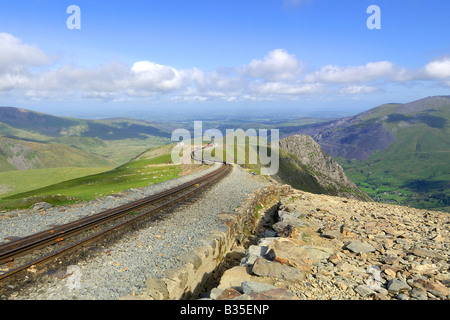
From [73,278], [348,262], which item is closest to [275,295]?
[348,262]

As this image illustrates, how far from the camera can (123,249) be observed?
13398mm

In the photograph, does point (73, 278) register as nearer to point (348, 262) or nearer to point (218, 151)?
point (348, 262)

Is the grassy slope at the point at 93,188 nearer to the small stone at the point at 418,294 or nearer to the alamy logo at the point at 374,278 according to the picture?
the alamy logo at the point at 374,278

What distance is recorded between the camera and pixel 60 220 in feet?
58.0

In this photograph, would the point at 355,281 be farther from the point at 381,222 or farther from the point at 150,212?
the point at 150,212

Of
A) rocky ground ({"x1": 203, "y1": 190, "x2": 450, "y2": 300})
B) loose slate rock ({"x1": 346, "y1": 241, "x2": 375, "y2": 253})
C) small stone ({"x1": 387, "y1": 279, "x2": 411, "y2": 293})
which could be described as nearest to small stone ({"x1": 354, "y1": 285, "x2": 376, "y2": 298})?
rocky ground ({"x1": 203, "y1": 190, "x2": 450, "y2": 300})

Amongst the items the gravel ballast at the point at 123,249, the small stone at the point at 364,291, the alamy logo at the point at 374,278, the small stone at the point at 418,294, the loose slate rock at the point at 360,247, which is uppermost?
the small stone at the point at 418,294

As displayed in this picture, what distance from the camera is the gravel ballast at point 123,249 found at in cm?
968

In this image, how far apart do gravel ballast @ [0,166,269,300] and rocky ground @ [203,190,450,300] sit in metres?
3.04

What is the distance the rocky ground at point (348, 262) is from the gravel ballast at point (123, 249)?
9.96ft

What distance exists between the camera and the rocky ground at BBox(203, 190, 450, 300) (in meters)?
8.92

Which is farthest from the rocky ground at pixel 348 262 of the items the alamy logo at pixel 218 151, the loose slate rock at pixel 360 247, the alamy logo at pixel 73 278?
the alamy logo at pixel 218 151
